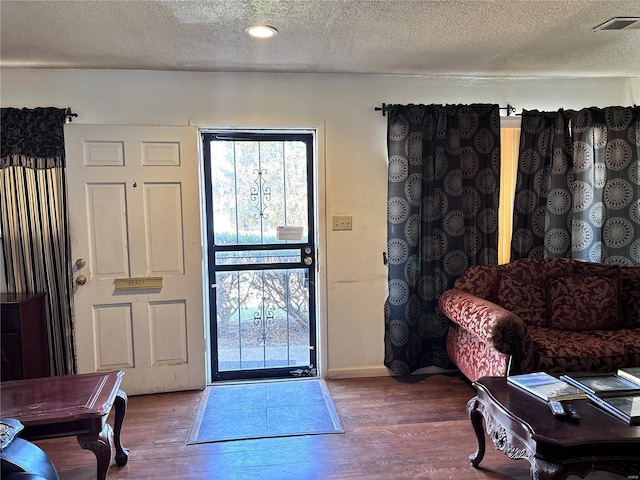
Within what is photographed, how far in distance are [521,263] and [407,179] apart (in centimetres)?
103

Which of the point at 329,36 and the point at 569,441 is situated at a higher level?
the point at 329,36

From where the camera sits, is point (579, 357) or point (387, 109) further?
point (387, 109)

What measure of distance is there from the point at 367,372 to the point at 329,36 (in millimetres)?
2365

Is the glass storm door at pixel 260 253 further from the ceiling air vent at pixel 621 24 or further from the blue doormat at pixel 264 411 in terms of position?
the ceiling air vent at pixel 621 24

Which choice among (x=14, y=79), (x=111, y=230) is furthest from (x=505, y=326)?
(x=14, y=79)

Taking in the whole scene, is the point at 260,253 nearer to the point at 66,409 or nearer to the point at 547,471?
the point at 66,409

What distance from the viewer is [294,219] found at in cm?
316

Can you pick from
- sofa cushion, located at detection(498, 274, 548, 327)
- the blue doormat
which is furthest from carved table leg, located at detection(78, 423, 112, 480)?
sofa cushion, located at detection(498, 274, 548, 327)

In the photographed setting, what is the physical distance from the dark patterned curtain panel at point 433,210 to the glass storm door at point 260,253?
646mm

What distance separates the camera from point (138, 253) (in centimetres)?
286

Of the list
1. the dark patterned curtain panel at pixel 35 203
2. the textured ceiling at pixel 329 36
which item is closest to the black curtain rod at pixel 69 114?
the dark patterned curtain panel at pixel 35 203

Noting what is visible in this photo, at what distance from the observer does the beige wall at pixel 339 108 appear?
2848 millimetres

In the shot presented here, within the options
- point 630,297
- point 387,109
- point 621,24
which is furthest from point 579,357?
point 387,109

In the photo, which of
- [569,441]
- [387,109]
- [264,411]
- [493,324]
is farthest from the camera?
[387,109]
